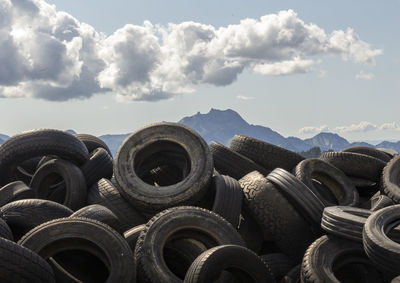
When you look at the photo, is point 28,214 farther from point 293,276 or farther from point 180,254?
point 293,276

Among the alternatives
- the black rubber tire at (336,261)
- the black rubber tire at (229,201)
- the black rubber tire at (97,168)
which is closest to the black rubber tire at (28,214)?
the black rubber tire at (97,168)

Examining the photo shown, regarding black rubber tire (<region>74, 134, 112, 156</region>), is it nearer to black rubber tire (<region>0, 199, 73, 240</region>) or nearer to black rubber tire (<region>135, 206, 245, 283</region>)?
black rubber tire (<region>0, 199, 73, 240</region>)

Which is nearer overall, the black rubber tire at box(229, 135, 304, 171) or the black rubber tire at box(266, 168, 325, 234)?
the black rubber tire at box(266, 168, 325, 234)

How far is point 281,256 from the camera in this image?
7.80m

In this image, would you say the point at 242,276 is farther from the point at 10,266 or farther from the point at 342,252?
the point at 10,266

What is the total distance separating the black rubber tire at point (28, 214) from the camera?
752 cm

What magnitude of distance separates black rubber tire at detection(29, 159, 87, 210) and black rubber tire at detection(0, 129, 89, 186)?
34cm

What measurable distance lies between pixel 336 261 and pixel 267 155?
363cm

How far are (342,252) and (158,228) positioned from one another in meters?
2.74

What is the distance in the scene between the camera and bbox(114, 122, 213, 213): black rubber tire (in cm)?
855

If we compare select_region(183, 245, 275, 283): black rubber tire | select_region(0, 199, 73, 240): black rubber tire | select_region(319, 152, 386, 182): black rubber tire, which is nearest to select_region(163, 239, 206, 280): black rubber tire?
select_region(183, 245, 275, 283): black rubber tire

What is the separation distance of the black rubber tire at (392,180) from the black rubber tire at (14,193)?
727 centimetres

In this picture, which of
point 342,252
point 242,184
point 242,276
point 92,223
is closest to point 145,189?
point 242,184

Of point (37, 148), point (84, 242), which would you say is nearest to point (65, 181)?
point (37, 148)
